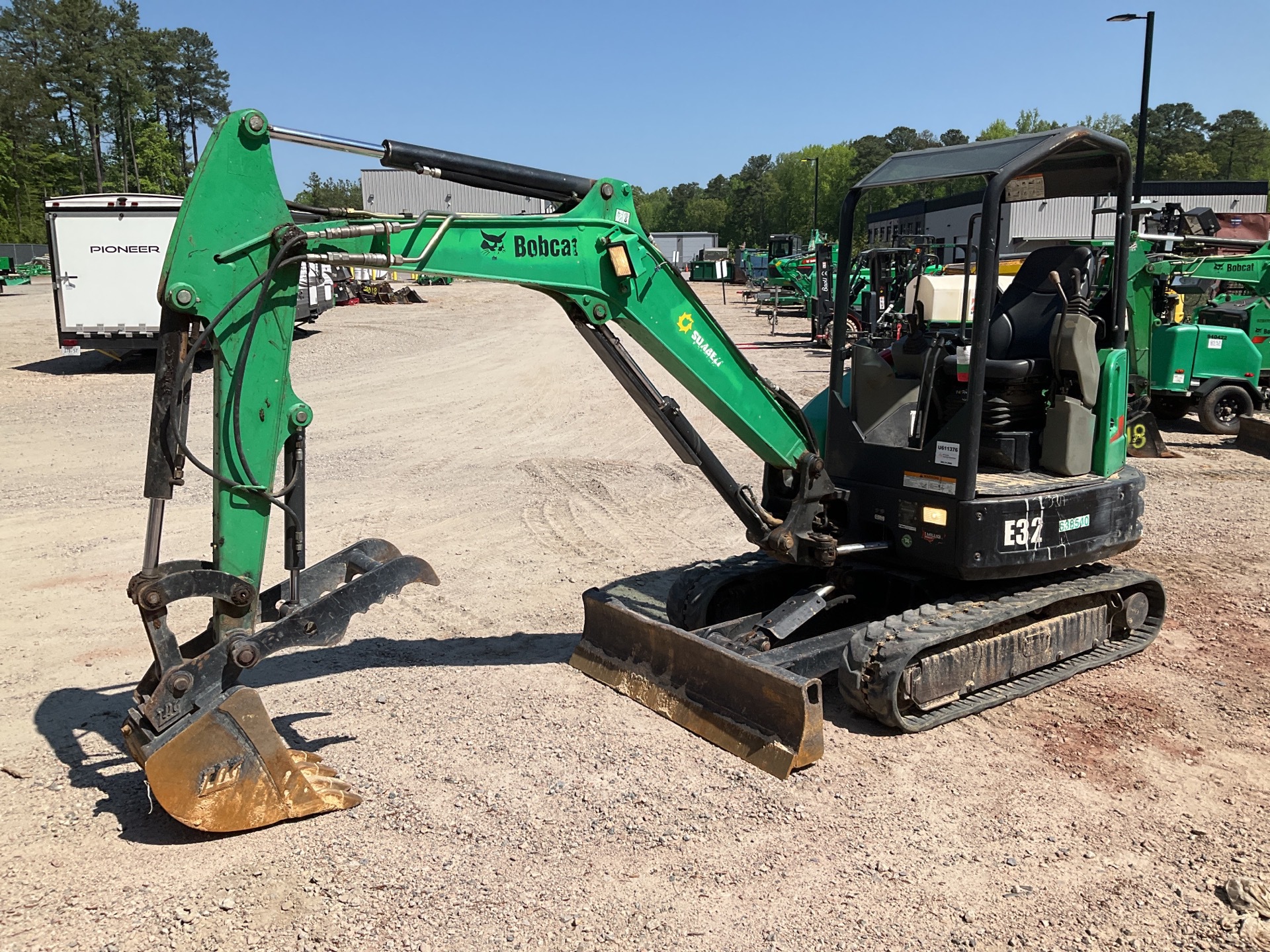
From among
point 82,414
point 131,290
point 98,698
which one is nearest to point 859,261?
point 98,698

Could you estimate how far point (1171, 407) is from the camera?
14812 mm

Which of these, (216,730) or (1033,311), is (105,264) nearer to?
(216,730)

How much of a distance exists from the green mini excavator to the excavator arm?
0.04 feet

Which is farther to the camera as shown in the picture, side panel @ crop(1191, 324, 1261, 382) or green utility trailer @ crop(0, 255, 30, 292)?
green utility trailer @ crop(0, 255, 30, 292)

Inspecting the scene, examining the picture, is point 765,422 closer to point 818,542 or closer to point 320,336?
point 818,542

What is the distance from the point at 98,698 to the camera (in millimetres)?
5621

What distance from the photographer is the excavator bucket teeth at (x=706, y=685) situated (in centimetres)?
486

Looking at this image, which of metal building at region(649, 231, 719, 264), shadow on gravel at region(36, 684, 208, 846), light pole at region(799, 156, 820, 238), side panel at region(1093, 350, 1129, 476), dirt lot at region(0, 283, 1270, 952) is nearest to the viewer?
dirt lot at region(0, 283, 1270, 952)

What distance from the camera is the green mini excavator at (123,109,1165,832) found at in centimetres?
413

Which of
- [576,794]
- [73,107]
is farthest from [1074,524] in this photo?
[73,107]

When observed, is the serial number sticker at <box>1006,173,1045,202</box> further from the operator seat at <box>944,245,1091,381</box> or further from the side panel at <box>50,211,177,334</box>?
the side panel at <box>50,211,177,334</box>

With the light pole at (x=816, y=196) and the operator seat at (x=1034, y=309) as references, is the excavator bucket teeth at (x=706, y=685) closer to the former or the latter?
the operator seat at (x=1034, y=309)

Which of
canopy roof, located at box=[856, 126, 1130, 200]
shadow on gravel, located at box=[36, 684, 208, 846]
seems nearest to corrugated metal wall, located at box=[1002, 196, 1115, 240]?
canopy roof, located at box=[856, 126, 1130, 200]

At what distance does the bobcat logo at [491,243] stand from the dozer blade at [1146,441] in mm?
10610
